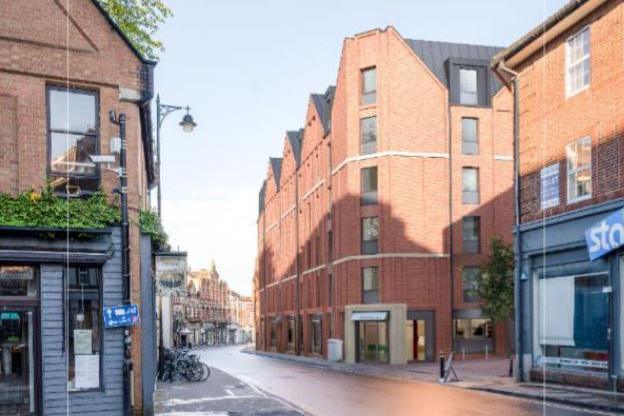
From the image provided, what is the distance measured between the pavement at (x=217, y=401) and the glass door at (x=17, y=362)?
347cm

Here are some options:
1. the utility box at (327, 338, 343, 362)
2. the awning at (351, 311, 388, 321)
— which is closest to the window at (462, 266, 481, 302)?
the awning at (351, 311, 388, 321)

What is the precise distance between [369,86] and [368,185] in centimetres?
628

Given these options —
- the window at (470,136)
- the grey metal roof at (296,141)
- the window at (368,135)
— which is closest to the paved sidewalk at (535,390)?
the window at (368,135)

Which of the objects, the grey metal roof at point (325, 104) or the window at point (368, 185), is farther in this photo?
the grey metal roof at point (325, 104)

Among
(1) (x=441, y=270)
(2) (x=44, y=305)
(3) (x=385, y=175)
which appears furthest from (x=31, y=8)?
(1) (x=441, y=270)

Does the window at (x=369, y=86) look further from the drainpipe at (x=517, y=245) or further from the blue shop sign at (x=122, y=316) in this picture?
the blue shop sign at (x=122, y=316)

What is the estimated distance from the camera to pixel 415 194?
141 feet

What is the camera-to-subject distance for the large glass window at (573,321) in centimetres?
1891

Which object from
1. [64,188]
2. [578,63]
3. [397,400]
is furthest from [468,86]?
[64,188]

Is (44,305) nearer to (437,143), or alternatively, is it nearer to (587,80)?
(587,80)

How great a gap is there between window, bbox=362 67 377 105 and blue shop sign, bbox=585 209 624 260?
85.3 feet

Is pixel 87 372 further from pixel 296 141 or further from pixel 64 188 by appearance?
pixel 296 141

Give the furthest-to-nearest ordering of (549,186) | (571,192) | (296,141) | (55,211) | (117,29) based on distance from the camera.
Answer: (296,141)
(549,186)
(571,192)
(117,29)
(55,211)

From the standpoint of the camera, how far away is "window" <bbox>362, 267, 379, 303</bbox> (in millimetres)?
42781
